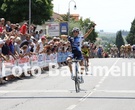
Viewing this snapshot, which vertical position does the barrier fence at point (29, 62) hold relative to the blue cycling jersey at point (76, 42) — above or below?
below

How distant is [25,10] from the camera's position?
6344 cm

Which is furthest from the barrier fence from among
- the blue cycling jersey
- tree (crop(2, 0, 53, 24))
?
tree (crop(2, 0, 53, 24))

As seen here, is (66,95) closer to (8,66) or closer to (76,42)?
(76,42)

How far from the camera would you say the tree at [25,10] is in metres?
62.9

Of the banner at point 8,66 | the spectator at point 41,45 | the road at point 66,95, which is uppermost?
the spectator at point 41,45

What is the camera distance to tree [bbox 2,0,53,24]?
62.9m

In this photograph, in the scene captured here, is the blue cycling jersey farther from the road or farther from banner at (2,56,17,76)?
banner at (2,56,17,76)

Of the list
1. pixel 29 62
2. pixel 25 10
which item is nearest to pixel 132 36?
pixel 25 10

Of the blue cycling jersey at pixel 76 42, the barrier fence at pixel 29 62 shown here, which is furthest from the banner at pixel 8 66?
the blue cycling jersey at pixel 76 42

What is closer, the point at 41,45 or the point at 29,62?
the point at 29,62

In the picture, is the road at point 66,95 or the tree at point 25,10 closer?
the road at point 66,95

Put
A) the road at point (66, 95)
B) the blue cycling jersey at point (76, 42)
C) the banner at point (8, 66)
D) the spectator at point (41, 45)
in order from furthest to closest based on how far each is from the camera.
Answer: the spectator at point (41, 45) → the banner at point (8, 66) → the blue cycling jersey at point (76, 42) → the road at point (66, 95)

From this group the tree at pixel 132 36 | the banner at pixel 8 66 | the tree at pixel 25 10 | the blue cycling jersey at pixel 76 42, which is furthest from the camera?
the tree at pixel 132 36

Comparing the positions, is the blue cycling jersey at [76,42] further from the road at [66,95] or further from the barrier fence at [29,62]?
the barrier fence at [29,62]
